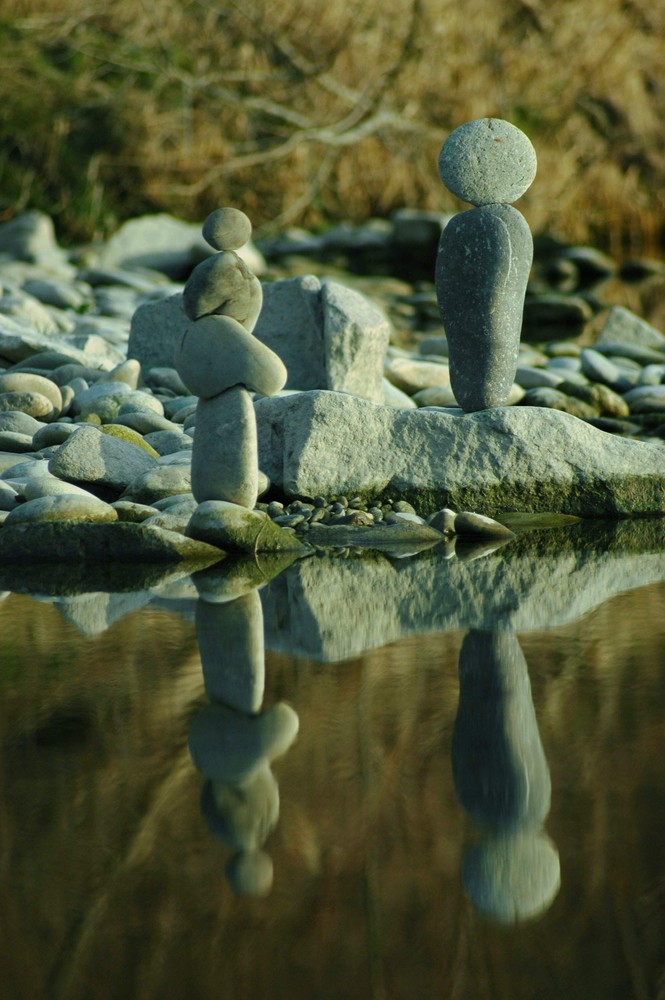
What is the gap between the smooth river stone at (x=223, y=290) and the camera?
4320 millimetres

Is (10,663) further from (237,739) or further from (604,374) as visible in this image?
(604,374)

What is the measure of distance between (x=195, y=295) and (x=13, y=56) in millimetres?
12593

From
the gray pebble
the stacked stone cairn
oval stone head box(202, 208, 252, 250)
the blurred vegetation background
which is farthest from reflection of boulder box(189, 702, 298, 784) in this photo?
the blurred vegetation background

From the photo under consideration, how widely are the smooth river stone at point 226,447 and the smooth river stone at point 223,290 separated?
279mm

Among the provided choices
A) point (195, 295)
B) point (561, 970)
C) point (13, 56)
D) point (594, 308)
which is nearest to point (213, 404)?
point (195, 295)

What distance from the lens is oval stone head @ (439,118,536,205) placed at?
5.49 m

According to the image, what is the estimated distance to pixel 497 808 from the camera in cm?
197

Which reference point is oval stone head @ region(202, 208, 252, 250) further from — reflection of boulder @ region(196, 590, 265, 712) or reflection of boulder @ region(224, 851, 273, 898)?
reflection of boulder @ region(224, 851, 273, 898)

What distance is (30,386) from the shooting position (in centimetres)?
624

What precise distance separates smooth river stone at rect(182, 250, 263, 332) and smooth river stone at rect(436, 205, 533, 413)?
1364 mm

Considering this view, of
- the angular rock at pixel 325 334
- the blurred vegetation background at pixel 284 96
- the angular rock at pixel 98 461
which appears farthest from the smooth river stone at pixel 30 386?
the blurred vegetation background at pixel 284 96

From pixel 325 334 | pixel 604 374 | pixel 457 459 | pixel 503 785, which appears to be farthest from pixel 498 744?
pixel 604 374

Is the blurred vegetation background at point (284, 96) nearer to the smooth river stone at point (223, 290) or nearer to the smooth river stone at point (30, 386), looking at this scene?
the smooth river stone at point (30, 386)

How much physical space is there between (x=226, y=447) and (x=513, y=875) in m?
2.82
